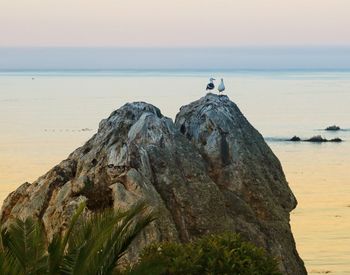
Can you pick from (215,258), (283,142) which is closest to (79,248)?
(215,258)

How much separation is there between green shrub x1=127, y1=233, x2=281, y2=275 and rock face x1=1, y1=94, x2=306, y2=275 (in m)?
2.42

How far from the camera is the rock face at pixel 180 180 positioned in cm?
2248

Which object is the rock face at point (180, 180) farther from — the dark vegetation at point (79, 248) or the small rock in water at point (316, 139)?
the small rock in water at point (316, 139)

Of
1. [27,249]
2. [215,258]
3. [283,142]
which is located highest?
[27,249]

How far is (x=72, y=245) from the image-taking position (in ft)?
51.6

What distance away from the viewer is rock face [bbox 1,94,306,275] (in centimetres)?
2248

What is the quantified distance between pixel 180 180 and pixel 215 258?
4.99m

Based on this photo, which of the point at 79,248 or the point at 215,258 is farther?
the point at 215,258

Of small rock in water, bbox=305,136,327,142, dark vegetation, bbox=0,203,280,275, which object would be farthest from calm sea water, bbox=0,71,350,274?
dark vegetation, bbox=0,203,280,275

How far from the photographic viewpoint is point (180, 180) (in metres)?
23.7

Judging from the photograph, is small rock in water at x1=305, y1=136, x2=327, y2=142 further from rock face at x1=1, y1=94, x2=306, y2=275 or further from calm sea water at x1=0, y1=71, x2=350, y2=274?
rock face at x1=1, y1=94, x2=306, y2=275

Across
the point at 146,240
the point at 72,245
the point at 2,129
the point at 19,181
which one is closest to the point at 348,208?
the point at 19,181

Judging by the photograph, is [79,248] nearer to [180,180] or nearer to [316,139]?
[180,180]

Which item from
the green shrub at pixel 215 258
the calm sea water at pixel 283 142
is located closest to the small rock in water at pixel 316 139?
the calm sea water at pixel 283 142
